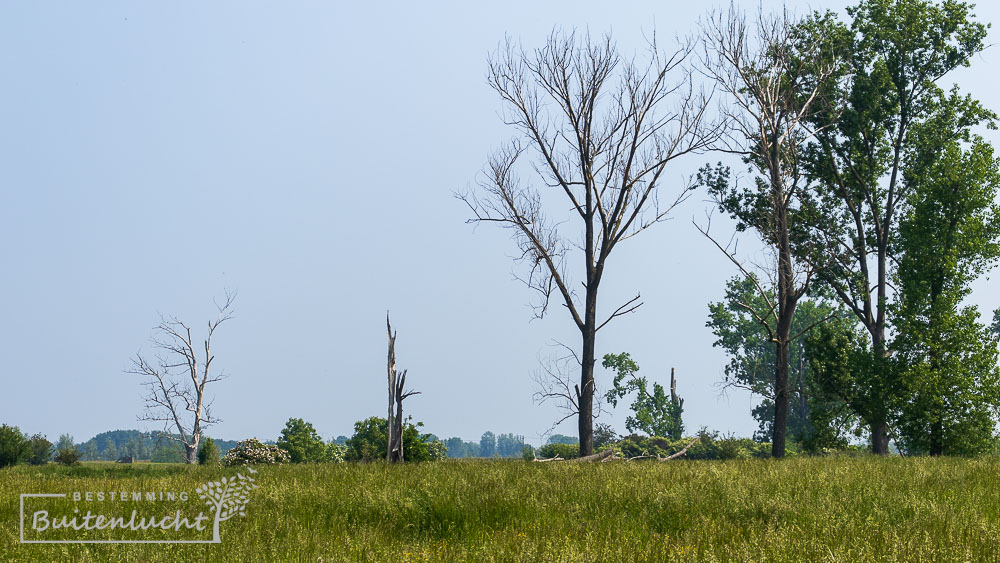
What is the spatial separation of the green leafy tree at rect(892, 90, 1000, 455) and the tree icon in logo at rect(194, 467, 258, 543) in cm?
1978

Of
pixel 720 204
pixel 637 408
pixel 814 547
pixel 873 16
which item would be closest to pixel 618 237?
pixel 720 204

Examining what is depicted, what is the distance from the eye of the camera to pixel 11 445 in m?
29.9

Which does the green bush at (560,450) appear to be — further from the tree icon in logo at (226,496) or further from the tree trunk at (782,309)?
the tree icon in logo at (226,496)

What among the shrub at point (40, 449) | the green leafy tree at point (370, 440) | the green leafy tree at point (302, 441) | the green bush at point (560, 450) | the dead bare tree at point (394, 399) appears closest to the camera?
the dead bare tree at point (394, 399)

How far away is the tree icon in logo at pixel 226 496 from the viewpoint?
7.42 m

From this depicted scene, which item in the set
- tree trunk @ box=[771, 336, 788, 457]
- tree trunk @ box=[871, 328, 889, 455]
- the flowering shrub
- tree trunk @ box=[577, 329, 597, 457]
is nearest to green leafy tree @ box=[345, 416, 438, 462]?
the flowering shrub

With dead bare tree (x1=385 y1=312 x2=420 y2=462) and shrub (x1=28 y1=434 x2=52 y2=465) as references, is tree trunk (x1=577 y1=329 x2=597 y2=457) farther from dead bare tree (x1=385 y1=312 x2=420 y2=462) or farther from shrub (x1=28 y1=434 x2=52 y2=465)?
shrub (x1=28 y1=434 x2=52 y2=465)

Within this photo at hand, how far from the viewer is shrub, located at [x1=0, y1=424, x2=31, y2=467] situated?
29672 mm

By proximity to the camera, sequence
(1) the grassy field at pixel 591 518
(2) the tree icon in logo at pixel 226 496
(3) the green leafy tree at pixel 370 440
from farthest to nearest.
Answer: (3) the green leafy tree at pixel 370 440 → (2) the tree icon in logo at pixel 226 496 → (1) the grassy field at pixel 591 518

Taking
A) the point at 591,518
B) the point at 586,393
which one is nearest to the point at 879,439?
the point at 586,393

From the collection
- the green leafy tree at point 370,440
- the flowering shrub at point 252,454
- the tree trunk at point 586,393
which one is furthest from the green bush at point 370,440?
the tree trunk at point 586,393

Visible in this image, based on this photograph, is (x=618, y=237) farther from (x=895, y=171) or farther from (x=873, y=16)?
(x=873, y=16)

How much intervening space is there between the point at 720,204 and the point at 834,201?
411 centimetres

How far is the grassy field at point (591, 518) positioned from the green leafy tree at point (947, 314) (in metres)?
12.7
